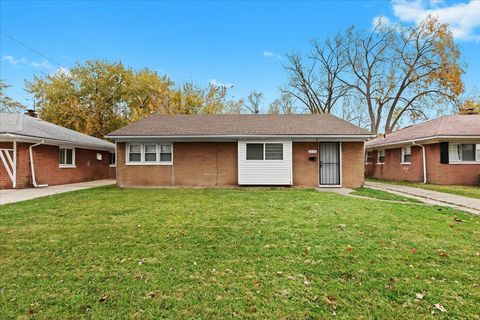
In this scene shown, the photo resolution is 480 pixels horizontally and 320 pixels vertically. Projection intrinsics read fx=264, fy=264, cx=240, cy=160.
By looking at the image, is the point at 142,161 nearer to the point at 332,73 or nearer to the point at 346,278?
the point at 346,278

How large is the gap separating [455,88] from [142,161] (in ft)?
96.0

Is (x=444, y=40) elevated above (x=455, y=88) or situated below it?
above

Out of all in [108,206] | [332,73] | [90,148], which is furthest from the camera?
[332,73]

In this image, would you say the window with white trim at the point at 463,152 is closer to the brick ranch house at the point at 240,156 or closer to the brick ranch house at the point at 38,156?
the brick ranch house at the point at 240,156

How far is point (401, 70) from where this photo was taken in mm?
27969

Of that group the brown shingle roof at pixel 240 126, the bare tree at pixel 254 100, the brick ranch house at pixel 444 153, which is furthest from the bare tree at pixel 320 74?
the brown shingle roof at pixel 240 126

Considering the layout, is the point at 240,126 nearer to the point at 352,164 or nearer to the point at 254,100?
the point at 352,164

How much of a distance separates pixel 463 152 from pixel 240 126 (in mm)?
11553

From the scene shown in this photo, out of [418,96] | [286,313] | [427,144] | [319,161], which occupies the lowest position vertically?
[286,313]

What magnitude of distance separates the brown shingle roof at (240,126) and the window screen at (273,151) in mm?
576

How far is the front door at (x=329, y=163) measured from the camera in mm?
12555

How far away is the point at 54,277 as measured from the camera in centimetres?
321

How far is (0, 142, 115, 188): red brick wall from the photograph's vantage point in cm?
1256

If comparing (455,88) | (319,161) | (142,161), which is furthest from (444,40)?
(142,161)
